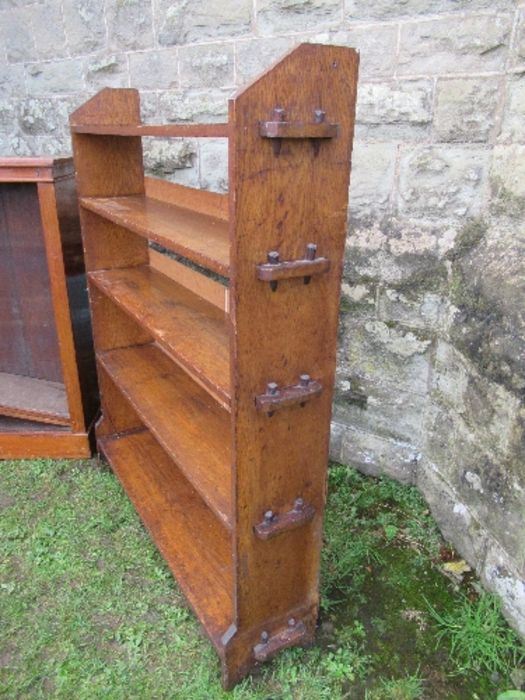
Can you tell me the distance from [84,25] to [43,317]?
1.79 m

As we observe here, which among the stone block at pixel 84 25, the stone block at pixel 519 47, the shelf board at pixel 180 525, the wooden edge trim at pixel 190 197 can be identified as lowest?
the shelf board at pixel 180 525

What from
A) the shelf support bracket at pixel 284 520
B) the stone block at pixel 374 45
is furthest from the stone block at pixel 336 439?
the stone block at pixel 374 45

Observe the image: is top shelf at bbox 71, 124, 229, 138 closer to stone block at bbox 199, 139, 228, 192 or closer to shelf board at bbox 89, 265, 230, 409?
shelf board at bbox 89, 265, 230, 409

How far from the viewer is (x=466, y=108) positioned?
2.12m

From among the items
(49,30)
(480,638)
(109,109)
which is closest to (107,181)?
(109,109)

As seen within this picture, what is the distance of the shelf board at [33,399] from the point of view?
9.77 feet

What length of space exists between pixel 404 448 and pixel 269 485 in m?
1.28

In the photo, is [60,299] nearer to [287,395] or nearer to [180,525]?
[180,525]

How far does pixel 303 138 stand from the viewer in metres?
1.33

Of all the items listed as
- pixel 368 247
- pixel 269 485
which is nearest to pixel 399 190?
pixel 368 247

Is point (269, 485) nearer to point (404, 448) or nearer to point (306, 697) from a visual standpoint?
point (306, 697)

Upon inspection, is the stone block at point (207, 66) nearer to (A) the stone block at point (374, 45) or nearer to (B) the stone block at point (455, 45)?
(A) the stone block at point (374, 45)

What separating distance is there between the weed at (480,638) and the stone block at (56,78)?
3.51 meters

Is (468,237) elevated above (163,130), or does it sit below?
below
